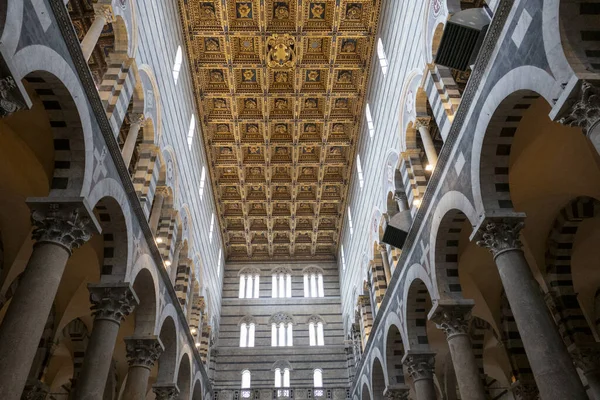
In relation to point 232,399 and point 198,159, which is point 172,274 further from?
point 232,399

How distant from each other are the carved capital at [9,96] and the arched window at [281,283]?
23.3 meters

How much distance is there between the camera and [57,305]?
46.3ft

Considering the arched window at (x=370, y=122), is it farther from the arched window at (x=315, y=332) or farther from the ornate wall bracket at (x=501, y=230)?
the arched window at (x=315, y=332)

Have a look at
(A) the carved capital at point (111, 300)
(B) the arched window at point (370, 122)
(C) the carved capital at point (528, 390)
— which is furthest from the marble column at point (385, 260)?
(A) the carved capital at point (111, 300)

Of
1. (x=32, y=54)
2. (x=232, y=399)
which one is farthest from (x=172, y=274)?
(x=232, y=399)

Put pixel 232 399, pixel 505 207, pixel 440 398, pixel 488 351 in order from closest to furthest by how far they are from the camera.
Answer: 1. pixel 505 207
2. pixel 488 351
3. pixel 440 398
4. pixel 232 399

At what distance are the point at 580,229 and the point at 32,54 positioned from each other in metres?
12.8

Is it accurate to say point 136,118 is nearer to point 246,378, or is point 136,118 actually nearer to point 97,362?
point 97,362

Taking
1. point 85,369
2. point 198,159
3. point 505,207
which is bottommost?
point 85,369

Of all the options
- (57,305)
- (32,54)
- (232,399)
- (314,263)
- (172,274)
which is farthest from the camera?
(314,263)

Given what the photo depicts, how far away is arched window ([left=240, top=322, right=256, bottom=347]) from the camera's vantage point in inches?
1049

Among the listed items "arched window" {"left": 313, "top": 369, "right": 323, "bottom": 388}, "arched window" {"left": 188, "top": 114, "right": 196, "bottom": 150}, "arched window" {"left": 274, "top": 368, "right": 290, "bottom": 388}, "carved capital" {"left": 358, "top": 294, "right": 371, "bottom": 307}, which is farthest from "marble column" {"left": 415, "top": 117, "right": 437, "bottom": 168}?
"arched window" {"left": 274, "top": 368, "right": 290, "bottom": 388}

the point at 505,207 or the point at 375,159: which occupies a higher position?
the point at 375,159

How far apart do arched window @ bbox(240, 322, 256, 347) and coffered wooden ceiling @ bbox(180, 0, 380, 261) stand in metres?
4.75
